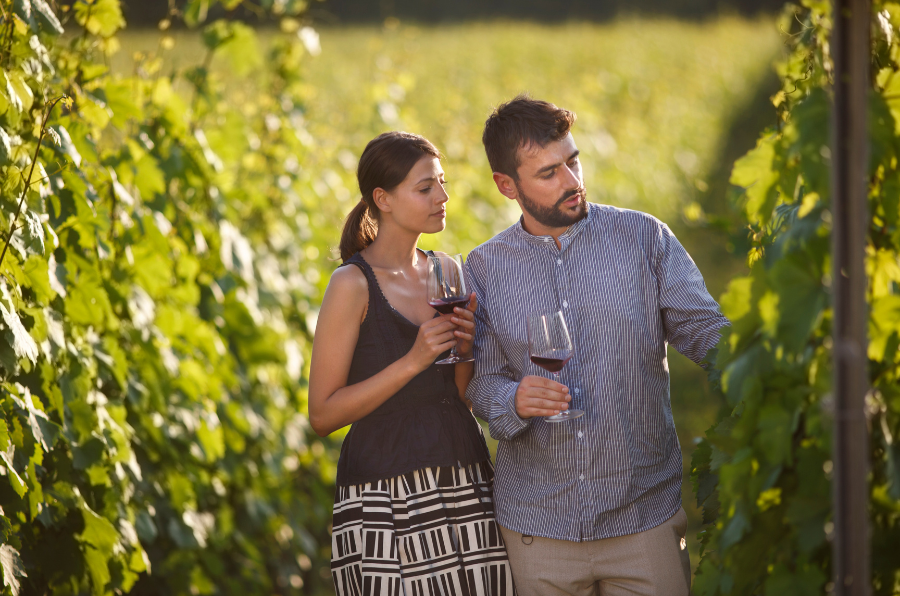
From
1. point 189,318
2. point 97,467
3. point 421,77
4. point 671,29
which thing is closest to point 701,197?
point 421,77

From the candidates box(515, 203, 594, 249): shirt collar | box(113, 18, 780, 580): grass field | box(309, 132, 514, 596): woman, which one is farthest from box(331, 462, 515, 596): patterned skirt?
box(113, 18, 780, 580): grass field

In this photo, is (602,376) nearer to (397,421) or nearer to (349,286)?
(397,421)

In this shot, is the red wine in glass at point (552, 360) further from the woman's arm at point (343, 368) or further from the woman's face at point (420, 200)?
the woman's face at point (420, 200)

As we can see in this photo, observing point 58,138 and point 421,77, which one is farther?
point 421,77

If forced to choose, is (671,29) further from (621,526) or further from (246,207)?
(621,526)

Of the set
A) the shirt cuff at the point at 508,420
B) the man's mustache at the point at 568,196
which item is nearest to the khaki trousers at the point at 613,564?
the shirt cuff at the point at 508,420

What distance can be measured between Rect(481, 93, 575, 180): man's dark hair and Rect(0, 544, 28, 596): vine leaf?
165cm

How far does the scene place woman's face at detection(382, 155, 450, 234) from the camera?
242 centimetres

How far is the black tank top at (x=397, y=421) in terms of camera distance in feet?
7.60

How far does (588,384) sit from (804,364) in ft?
2.66

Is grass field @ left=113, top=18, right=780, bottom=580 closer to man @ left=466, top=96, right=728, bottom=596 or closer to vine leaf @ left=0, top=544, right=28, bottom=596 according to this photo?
man @ left=466, top=96, right=728, bottom=596

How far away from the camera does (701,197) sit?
9.06 m

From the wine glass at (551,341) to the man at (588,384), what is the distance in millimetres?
68

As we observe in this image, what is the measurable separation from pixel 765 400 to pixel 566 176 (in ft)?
3.10
